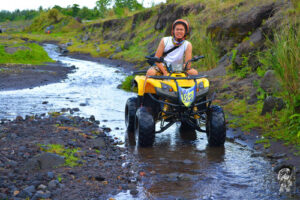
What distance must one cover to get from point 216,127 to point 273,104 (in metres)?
1.94

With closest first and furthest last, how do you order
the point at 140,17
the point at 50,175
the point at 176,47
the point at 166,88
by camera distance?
the point at 50,175
the point at 166,88
the point at 176,47
the point at 140,17

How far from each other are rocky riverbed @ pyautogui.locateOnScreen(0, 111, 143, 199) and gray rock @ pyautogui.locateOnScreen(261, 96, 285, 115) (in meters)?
3.21

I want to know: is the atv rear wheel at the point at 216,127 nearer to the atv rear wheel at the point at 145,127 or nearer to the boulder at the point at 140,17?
the atv rear wheel at the point at 145,127

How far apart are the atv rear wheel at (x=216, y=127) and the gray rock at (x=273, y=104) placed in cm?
170

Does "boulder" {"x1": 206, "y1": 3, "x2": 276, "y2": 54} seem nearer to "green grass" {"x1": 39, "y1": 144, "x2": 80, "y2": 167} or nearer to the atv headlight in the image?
the atv headlight

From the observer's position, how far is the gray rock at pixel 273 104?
7.77 meters

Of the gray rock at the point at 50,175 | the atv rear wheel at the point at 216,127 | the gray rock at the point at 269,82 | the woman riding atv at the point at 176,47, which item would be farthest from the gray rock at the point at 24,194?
the gray rock at the point at 269,82

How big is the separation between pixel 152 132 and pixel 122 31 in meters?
29.5

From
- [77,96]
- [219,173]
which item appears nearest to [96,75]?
[77,96]

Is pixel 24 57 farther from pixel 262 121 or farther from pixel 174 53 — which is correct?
pixel 262 121

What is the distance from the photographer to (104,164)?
219 inches

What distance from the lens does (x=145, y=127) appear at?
6.41 m

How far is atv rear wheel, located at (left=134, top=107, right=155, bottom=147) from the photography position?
641 cm

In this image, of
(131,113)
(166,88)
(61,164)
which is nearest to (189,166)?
(166,88)
